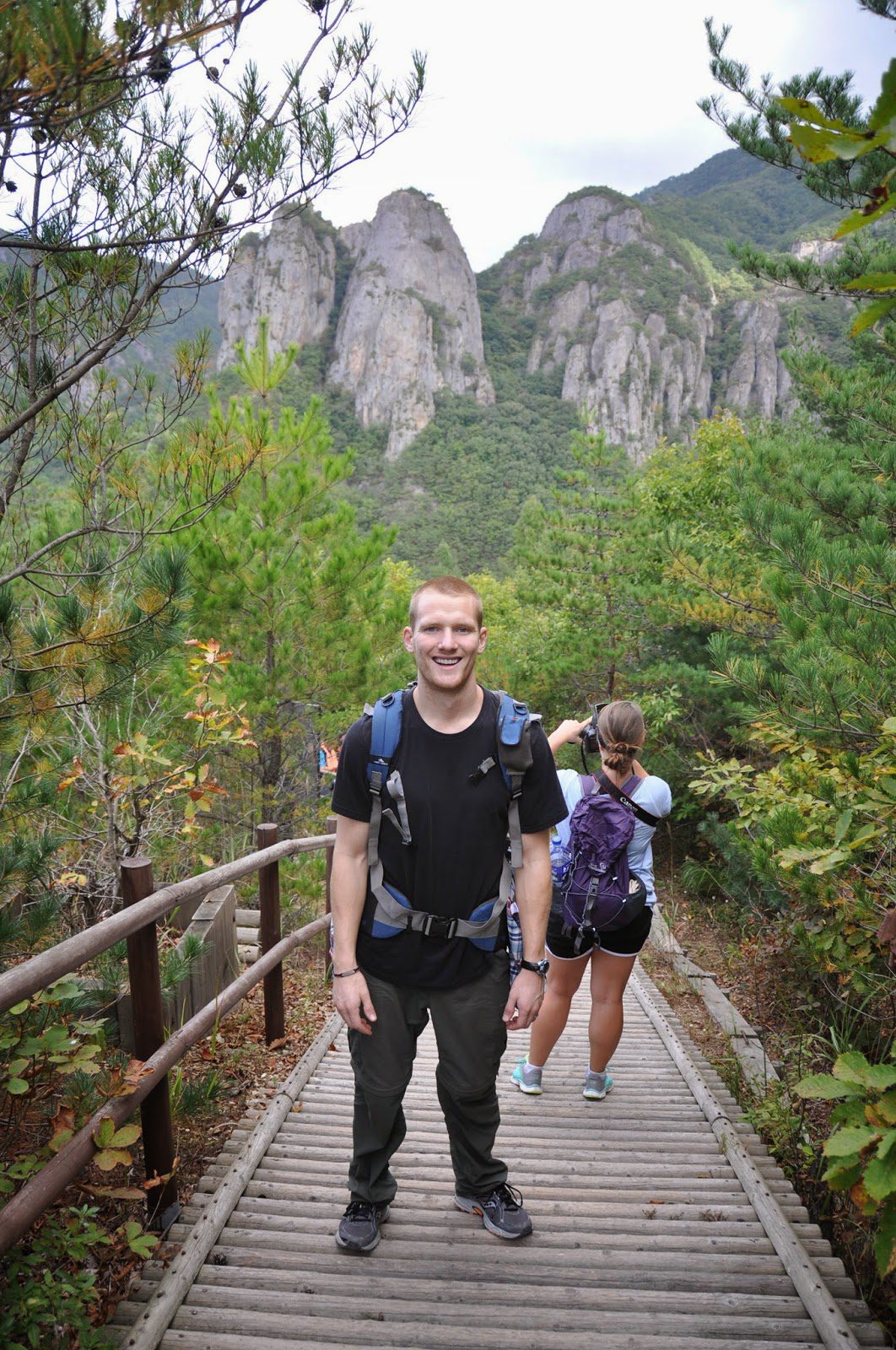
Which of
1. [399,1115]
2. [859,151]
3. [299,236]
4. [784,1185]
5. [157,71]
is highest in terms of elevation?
[299,236]

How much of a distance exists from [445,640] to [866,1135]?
1215mm

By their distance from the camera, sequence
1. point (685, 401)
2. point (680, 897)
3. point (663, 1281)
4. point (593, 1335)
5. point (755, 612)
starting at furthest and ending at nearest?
point (685, 401), point (680, 897), point (755, 612), point (663, 1281), point (593, 1335)

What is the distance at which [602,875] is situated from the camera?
2.54m

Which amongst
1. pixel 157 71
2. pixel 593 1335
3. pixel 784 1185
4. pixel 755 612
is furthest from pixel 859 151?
pixel 755 612

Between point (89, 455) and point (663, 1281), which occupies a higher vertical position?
point (89, 455)

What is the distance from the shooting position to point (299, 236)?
85.6 m

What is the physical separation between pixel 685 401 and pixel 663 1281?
99.3 m

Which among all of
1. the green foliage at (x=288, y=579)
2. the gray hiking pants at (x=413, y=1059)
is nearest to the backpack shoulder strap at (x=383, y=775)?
the gray hiking pants at (x=413, y=1059)

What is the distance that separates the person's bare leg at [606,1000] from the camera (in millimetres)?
2643

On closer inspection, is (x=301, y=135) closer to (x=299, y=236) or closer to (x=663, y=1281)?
(x=663, y=1281)

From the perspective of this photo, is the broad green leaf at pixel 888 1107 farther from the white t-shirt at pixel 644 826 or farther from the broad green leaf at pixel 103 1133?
the broad green leaf at pixel 103 1133

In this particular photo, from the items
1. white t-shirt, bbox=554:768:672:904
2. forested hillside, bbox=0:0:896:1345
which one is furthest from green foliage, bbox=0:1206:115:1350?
white t-shirt, bbox=554:768:672:904

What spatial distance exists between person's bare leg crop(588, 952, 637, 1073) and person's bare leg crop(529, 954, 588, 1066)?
37 mm

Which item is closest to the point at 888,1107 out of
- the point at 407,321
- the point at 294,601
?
the point at 294,601
